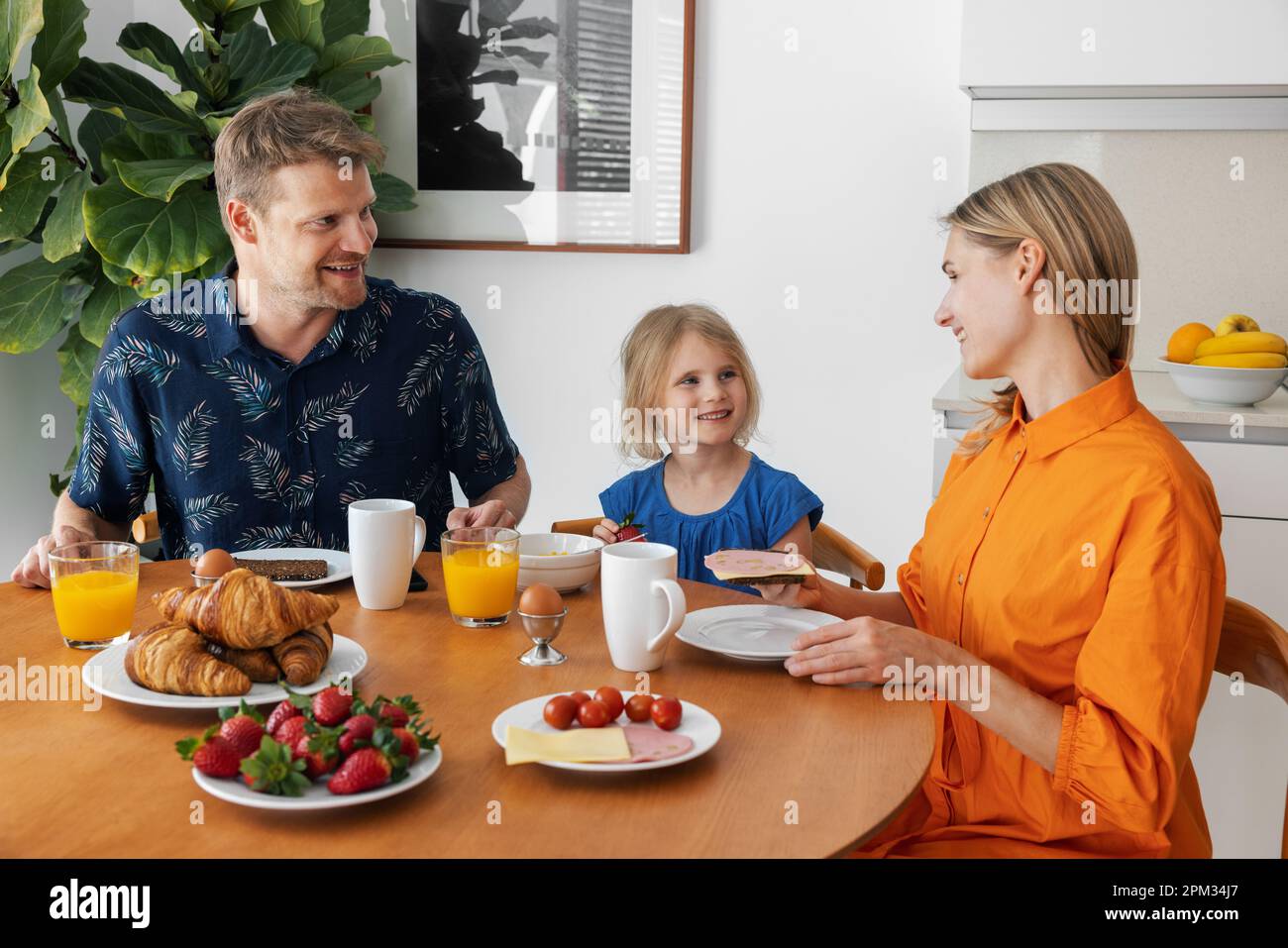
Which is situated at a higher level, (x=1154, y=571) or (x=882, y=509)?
(x=1154, y=571)

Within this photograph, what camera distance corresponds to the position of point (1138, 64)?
8.50 ft

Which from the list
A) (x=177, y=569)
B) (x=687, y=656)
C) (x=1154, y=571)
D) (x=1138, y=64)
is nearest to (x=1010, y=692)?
(x=1154, y=571)

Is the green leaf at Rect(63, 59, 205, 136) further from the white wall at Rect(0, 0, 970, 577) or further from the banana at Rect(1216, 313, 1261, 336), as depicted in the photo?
the banana at Rect(1216, 313, 1261, 336)

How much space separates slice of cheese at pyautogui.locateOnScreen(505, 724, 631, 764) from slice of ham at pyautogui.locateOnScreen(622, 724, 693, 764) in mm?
11

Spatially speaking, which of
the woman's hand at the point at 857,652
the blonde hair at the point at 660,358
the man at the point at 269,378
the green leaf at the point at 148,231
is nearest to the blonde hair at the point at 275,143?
the man at the point at 269,378

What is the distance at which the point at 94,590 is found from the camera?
4.34 feet

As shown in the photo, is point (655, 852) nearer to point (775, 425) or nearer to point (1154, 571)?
point (1154, 571)

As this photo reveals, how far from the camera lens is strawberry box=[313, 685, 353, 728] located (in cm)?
100

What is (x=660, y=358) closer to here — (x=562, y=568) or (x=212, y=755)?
(x=562, y=568)

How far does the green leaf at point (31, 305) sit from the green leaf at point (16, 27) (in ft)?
1.57

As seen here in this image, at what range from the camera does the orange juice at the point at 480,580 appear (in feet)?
4.69

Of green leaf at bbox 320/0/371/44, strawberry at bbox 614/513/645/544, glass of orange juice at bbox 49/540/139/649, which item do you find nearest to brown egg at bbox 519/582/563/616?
glass of orange juice at bbox 49/540/139/649

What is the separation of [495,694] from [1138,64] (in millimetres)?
2084

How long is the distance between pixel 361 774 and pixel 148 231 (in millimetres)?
2125
